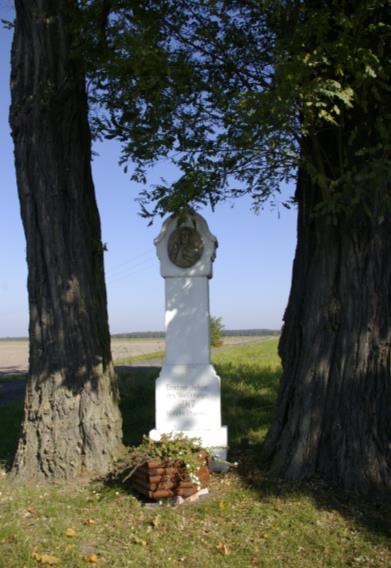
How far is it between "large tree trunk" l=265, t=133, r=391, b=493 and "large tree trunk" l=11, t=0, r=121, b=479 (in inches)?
83.7

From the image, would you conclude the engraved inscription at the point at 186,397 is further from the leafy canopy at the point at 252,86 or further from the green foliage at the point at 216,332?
the green foliage at the point at 216,332

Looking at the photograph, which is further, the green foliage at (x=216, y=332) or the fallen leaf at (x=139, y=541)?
the green foliage at (x=216, y=332)

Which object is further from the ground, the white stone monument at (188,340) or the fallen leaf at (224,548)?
the white stone monument at (188,340)

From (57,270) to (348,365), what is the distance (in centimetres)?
332

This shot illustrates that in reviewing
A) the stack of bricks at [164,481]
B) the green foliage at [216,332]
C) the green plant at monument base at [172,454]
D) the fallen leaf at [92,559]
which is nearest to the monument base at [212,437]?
the green plant at monument base at [172,454]

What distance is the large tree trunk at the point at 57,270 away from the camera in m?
6.86

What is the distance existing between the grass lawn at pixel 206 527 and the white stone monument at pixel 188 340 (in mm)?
764

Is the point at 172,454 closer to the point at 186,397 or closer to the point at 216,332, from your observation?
the point at 186,397

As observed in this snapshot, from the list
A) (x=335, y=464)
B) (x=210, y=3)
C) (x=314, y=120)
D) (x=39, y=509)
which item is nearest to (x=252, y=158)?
(x=314, y=120)

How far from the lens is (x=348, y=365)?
646 centimetres

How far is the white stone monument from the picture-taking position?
7078 mm

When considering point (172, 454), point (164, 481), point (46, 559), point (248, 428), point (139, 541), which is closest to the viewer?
point (46, 559)

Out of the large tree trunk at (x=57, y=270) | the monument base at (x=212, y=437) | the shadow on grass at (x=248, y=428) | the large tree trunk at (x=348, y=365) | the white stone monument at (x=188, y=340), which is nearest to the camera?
the shadow on grass at (x=248, y=428)

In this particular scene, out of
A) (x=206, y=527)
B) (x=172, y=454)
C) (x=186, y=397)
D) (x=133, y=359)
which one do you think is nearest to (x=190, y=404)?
(x=186, y=397)
